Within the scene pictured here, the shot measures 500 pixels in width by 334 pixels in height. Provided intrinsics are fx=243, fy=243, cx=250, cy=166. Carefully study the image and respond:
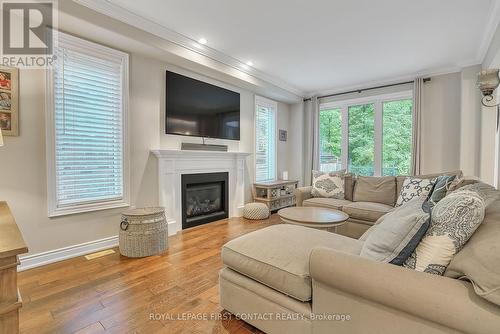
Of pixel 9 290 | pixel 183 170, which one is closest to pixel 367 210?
pixel 183 170

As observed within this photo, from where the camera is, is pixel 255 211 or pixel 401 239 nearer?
pixel 401 239

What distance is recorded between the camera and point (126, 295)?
1.87 meters

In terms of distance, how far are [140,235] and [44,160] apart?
3.89 ft

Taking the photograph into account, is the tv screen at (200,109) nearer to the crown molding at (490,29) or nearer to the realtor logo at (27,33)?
the realtor logo at (27,33)

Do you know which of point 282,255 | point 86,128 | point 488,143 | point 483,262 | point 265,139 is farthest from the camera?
point 265,139

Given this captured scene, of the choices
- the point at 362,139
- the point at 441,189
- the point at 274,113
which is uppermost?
the point at 274,113

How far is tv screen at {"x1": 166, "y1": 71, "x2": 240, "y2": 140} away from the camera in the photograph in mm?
3422

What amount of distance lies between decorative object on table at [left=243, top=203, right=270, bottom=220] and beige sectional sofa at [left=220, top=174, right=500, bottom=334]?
Result: 253 cm

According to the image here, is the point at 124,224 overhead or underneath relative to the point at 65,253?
overhead

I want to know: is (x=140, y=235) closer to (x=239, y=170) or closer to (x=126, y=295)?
(x=126, y=295)

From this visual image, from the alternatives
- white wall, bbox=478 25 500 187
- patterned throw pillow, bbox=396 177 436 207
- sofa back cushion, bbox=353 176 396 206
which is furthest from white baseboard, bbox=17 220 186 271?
white wall, bbox=478 25 500 187

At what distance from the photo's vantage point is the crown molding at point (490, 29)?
240cm

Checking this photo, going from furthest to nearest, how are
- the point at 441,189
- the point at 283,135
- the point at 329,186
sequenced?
the point at 283,135, the point at 329,186, the point at 441,189

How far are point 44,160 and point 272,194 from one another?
3432 millimetres
